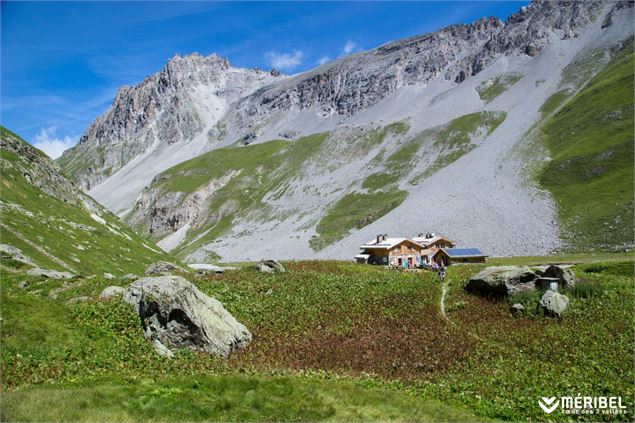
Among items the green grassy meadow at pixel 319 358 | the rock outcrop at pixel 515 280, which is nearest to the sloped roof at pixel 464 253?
the green grassy meadow at pixel 319 358

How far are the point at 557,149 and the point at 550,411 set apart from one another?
17250 centimetres

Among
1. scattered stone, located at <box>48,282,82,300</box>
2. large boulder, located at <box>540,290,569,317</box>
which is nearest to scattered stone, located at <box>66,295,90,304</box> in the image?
scattered stone, located at <box>48,282,82,300</box>

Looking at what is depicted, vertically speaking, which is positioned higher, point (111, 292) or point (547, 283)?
point (547, 283)

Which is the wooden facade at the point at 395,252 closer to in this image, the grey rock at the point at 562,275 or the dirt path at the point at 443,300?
the dirt path at the point at 443,300

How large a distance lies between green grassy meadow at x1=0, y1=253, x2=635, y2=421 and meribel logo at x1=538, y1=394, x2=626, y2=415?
0.40m

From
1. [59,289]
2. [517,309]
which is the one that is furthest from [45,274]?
[517,309]

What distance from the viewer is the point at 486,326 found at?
30.6 meters

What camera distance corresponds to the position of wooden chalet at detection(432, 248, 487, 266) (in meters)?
92.4

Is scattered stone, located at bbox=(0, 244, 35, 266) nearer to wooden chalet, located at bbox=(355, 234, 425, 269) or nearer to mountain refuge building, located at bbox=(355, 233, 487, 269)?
mountain refuge building, located at bbox=(355, 233, 487, 269)

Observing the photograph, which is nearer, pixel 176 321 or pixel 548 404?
pixel 548 404

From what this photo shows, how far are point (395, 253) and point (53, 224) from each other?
71.9 meters

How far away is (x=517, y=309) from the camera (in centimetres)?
3306

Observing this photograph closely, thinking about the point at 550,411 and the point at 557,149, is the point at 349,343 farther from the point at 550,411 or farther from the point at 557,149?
the point at 557,149

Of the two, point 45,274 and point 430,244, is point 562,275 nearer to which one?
point 45,274
